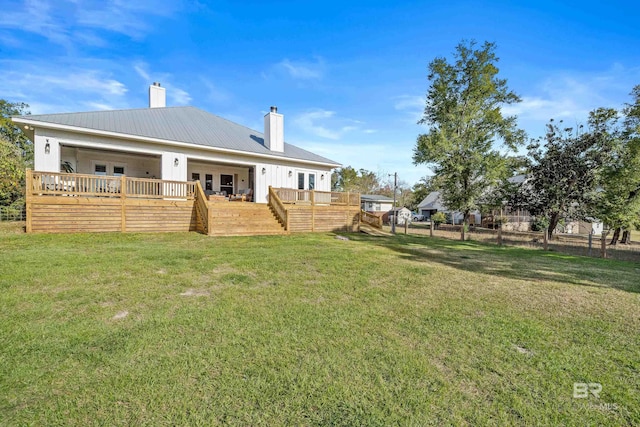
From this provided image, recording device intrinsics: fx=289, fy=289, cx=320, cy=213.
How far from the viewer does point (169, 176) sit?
13586 millimetres

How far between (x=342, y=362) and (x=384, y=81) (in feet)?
52.7

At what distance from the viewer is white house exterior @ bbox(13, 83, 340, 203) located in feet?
38.0

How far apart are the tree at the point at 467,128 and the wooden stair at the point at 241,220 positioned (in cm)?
954

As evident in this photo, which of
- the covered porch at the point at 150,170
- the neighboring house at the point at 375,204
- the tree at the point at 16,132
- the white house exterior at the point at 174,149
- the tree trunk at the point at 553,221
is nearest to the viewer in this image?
the white house exterior at the point at 174,149

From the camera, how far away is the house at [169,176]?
10180 millimetres

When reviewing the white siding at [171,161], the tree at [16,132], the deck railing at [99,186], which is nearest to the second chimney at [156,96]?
the white siding at [171,161]

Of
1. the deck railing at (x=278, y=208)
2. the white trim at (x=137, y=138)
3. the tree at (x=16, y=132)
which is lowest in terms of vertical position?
the deck railing at (x=278, y=208)

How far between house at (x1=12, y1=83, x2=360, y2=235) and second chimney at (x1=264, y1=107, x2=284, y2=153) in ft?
0.19

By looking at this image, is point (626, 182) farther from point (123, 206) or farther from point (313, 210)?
point (123, 206)

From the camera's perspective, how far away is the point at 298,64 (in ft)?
54.1

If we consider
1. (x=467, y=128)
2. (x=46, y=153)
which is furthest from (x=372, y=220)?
(x=46, y=153)

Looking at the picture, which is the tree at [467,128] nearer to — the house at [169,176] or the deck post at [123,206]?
the house at [169,176]

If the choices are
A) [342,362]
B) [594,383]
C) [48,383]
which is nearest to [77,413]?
[48,383]

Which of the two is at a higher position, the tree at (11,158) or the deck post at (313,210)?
the tree at (11,158)
